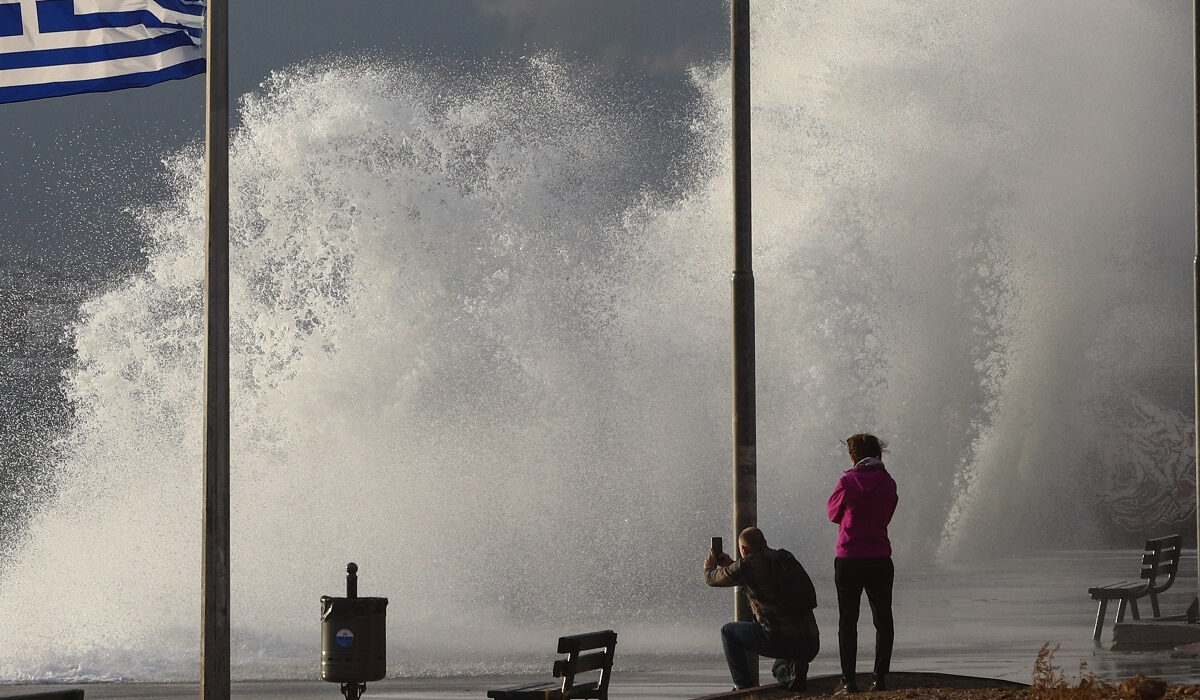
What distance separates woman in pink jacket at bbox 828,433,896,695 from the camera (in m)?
9.09

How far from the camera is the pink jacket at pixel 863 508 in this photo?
9.14 meters

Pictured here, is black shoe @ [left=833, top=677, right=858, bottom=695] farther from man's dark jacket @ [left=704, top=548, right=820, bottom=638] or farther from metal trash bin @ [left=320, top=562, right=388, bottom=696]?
metal trash bin @ [left=320, top=562, right=388, bottom=696]

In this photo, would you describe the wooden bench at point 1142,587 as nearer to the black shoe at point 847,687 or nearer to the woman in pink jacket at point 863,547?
the woman in pink jacket at point 863,547

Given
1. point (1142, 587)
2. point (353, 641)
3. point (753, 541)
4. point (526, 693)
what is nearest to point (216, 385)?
point (353, 641)

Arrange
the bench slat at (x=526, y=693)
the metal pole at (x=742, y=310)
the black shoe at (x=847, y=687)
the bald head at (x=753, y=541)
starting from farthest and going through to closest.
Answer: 1. the metal pole at (x=742, y=310)
2. the bald head at (x=753, y=541)
3. the black shoe at (x=847, y=687)
4. the bench slat at (x=526, y=693)

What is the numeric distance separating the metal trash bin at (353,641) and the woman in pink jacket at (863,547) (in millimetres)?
2877

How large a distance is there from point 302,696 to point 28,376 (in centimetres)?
11745

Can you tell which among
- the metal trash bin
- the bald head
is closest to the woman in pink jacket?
the bald head

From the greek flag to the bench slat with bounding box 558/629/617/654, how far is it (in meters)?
4.53

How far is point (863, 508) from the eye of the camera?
9.14 meters

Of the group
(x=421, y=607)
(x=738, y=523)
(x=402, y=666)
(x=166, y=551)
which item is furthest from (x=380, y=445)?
(x=738, y=523)

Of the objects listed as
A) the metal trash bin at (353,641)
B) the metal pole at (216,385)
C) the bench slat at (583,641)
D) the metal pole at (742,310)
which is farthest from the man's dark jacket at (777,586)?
the metal pole at (216,385)

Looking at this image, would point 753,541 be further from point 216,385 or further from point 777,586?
point 216,385

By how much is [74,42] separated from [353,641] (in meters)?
4.23
